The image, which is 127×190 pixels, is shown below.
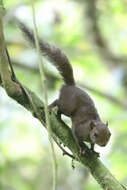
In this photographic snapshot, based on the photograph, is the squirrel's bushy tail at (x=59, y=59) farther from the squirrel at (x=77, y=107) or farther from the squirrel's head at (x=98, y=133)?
the squirrel's head at (x=98, y=133)

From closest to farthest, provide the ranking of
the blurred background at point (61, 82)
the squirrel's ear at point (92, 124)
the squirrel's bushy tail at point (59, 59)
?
the squirrel's bushy tail at point (59, 59) < the squirrel's ear at point (92, 124) < the blurred background at point (61, 82)

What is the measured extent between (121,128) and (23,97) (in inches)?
130

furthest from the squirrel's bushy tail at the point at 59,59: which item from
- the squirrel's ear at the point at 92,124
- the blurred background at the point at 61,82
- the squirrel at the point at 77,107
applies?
the blurred background at the point at 61,82

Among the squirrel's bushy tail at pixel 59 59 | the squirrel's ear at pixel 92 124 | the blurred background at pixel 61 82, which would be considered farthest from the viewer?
the blurred background at pixel 61 82

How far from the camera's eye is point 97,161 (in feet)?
8.75

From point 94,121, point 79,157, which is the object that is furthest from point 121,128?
point 79,157

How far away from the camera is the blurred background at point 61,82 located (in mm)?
5418

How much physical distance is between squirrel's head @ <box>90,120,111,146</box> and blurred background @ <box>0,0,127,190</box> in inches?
51.8

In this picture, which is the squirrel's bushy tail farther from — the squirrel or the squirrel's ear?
the squirrel's ear

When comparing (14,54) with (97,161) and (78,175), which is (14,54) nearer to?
(78,175)

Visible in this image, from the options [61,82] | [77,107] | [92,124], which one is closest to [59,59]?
[77,107]

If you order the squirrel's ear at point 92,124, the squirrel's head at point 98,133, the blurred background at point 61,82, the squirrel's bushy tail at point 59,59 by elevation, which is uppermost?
the squirrel's bushy tail at point 59,59

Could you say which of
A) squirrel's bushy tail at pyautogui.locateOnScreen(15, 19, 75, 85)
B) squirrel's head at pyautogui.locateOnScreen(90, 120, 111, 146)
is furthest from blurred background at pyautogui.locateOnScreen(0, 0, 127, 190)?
squirrel's bushy tail at pyautogui.locateOnScreen(15, 19, 75, 85)

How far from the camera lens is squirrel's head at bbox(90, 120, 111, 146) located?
338 cm
